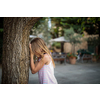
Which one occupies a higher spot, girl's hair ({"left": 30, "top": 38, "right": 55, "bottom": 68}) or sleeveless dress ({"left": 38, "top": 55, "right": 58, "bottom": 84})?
girl's hair ({"left": 30, "top": 38, "right": 55, "bottom": 68})

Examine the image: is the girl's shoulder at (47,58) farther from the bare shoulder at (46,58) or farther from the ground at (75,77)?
the ground at (75,77)

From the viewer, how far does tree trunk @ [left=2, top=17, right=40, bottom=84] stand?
2.78 m

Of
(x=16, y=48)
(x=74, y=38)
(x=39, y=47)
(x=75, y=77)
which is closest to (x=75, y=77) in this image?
(x=75, y=77)

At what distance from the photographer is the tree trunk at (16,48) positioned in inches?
109

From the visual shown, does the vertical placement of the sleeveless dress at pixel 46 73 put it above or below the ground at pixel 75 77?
above

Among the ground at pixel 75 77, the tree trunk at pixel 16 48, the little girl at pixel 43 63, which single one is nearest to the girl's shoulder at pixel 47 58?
the little girl at pixel 43 63

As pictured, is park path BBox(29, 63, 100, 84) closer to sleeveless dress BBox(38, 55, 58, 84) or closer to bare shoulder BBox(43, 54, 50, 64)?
sleeveless dress BBox(38, 55, 58, 84)

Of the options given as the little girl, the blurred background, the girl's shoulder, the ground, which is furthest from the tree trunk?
the blurred background

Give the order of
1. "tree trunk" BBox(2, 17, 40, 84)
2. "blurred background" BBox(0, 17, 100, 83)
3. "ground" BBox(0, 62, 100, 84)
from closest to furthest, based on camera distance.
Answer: "tree trunk" BBox(2, 17, 40, 84) < "ground" BBox(0, 62, 100, 84) < "blurred background" BBox(0, 17, 100, 83)

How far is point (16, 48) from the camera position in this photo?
9.16 feet
